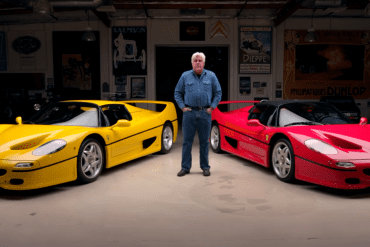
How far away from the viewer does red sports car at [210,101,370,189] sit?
3.26 m

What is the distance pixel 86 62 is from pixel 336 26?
32.8 ft

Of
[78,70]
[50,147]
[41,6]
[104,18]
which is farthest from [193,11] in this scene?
[50,147]

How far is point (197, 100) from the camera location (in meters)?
4.13

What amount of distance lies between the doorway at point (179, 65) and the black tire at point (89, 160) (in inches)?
354

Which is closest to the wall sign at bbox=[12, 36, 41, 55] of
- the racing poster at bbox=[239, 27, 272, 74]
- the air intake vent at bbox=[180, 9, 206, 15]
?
the air intake vent at bbox=[180, 9, 206, 15]

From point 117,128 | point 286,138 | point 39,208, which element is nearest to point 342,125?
point 286,138

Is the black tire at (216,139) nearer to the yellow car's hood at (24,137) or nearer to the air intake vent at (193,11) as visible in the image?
the yellow car's hood at (24,137)

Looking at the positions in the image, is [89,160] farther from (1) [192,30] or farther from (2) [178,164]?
(1) [192,30]

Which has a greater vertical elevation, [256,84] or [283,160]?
[256,84]

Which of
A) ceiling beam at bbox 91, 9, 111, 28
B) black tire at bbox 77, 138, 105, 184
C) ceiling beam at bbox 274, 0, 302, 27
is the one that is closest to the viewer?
black tire at bbox 77, 138, 105, 184

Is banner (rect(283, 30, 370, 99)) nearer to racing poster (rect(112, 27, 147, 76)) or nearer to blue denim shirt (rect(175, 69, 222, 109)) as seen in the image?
racing poster (rect(112, 27, 147, 76))

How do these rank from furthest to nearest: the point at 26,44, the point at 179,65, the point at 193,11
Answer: the point at 179,65, the point at 26,44, the point at 193,11

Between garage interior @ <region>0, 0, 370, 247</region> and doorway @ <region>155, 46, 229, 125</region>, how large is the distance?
9cm

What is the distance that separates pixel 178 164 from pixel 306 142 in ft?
A: 6.79
